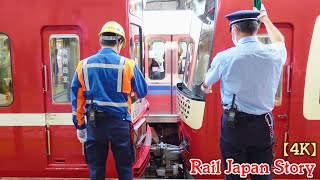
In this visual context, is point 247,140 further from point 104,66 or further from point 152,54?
point 152,54

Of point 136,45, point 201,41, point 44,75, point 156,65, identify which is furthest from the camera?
point 156,65

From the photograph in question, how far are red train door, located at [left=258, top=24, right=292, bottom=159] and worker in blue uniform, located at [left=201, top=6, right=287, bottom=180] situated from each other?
3.70 feet

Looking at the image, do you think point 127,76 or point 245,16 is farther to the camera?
point 127,76

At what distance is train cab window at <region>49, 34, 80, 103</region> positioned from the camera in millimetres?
3893

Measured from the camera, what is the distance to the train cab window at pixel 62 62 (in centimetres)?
389

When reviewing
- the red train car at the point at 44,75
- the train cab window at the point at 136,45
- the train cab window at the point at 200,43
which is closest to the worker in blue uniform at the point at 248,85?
the train cab window at the point at 200,43

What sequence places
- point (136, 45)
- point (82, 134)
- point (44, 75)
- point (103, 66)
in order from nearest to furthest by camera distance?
point (103, 66), point (82, 134), point (44, 75), point (136, 45)

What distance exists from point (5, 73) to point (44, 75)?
464 mm

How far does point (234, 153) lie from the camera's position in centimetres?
271

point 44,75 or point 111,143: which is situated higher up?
point 44,75

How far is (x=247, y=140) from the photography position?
2658 millimetres

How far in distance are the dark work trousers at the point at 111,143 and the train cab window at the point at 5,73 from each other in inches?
52.1

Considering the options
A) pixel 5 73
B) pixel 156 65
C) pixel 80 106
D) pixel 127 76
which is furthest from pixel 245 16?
A: pixel 156 65

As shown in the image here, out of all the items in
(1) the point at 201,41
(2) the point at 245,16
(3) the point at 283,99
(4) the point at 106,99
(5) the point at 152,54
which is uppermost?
(2) the point at 245,16
